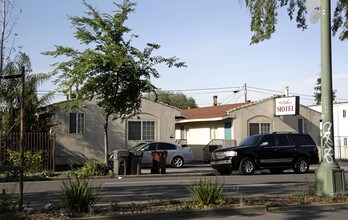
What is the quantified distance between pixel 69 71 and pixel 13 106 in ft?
17.3

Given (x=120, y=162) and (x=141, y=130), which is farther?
Result: (x=141, y=130)

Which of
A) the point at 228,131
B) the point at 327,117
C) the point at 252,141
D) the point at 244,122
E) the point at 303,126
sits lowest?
the point at 252,141

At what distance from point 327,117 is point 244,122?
21575mm

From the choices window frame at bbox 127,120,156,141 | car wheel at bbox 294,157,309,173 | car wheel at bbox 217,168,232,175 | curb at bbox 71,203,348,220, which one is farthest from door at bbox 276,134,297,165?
curb at bbox 71,203,348,220

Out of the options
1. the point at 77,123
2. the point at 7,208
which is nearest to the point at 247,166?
the point at 77,123

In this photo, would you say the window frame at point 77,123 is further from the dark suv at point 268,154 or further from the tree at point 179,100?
the tree at point 179,100

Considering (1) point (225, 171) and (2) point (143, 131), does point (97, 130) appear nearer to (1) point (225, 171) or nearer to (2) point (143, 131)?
(2) point (143, 131)

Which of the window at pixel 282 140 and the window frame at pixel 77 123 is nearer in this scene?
the window at pixel 282 140

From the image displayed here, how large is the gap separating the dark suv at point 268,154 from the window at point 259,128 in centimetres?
986

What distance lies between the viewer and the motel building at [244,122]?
32.5 metres

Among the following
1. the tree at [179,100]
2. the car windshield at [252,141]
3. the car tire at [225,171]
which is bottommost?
the car tire at [225,171]

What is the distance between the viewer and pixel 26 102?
2430cm

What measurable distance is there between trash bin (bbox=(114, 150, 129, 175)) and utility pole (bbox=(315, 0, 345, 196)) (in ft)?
37.8

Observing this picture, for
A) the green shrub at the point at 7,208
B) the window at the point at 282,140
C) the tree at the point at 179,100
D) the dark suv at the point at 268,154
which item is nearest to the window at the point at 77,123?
the dark suv at the point at 268,154
